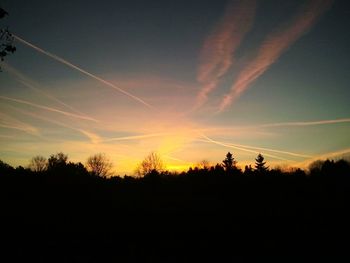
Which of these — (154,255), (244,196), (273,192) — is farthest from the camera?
(273,192)

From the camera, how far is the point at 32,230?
19.0 meters

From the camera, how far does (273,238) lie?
753 inches

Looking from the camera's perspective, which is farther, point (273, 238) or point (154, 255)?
point (273, 238)

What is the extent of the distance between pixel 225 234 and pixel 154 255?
6.21 meters

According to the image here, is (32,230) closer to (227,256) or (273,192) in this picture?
(227,256)

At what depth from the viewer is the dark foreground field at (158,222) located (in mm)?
16141

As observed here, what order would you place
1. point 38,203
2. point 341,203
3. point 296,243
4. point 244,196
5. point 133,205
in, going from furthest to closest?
point 244,196
point 341,203
point 133,205
point 38,203
point 296,243

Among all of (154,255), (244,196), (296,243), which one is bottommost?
(154,255)

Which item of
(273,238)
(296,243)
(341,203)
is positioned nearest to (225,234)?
(273,238)

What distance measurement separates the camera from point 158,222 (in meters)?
21.8

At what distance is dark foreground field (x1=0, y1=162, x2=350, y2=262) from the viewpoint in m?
16.1

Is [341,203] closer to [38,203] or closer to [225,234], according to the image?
[225,234]

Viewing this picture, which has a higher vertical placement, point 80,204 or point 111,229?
point 80,204

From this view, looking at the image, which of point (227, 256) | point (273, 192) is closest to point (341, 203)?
point (273, 192)
